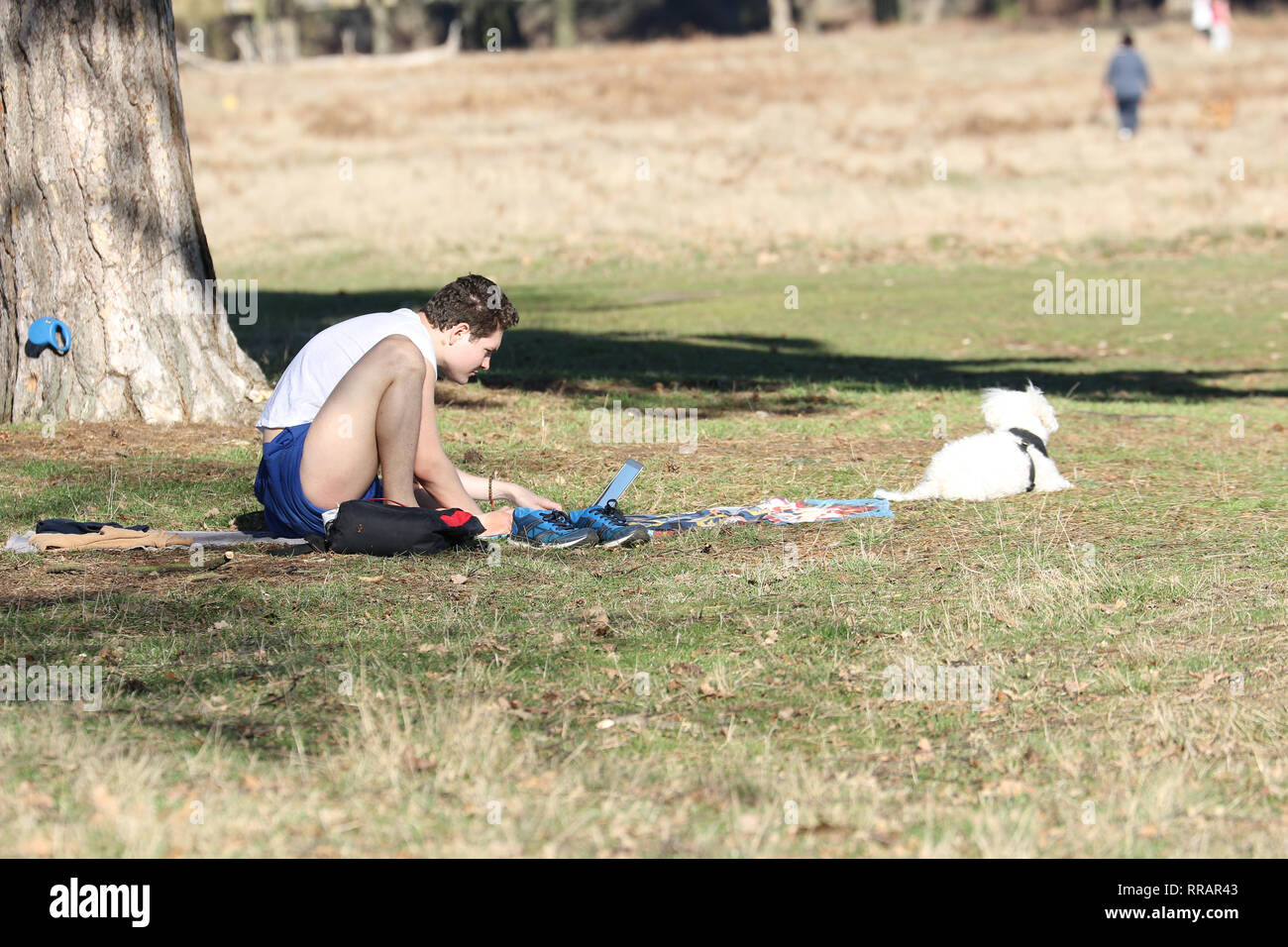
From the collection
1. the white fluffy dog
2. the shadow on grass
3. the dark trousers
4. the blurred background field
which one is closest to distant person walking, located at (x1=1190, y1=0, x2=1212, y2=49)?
the dark trousers

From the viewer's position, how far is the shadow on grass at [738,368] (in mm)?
13539

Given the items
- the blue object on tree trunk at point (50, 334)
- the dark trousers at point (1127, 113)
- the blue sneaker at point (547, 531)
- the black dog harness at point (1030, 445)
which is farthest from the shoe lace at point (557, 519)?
the dark trousers at point (1127, 113)

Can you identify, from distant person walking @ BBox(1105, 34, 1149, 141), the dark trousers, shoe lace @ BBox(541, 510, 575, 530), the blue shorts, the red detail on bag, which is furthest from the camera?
the dark trousers

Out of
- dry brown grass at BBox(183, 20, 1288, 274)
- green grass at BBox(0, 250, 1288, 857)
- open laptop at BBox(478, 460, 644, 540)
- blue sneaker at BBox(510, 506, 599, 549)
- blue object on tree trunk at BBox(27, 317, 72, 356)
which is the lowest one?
green grass at BBox(0, 250, 1288, 857)

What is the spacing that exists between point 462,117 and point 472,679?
126ft

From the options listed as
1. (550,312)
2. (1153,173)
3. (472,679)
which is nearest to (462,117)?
(1153,173)

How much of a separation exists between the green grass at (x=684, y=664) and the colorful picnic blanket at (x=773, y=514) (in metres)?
0.17

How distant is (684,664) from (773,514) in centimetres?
253

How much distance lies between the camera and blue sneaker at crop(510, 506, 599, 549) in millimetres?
7402

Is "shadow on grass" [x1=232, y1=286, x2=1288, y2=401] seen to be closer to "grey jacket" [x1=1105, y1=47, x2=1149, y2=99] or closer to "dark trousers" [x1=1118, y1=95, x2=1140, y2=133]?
"grey jacket" [x1=1105, y1=47, x2=1149, y2=99]

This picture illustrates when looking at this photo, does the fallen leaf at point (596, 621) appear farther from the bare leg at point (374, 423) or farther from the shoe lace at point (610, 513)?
the bare leg at point (374, 423)

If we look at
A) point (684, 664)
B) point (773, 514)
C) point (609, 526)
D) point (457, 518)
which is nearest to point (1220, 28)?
point (773, 514)

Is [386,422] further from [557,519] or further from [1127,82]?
[1127,82]
